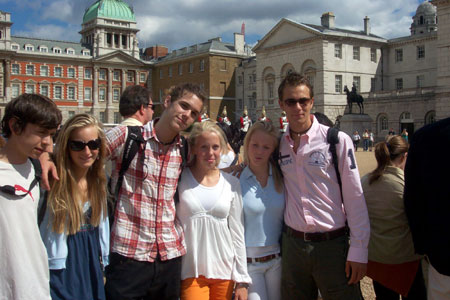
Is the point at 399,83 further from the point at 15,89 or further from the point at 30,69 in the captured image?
Result: the point at 15,89

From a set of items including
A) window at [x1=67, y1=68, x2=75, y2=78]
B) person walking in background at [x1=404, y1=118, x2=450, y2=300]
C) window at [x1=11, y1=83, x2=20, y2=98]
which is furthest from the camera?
window at [x1=67, y1=68, x2=75, y2=78]

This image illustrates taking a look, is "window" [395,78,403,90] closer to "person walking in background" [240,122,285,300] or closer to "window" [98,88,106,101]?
"window" [98,88,106,101]

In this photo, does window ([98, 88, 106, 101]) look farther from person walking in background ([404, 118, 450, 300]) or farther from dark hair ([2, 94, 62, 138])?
person walking in background ([404, 118, 450, 300])

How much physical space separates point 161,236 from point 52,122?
1.10 metres

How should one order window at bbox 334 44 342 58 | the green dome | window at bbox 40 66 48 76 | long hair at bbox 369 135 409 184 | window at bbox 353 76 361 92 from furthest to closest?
1. the green dome
2. window at bbox 40 66 48 76
3. window at bbox 353 76 361 92
4. window at bbox 334 44 342 58
5. long hair at bbox 369 135 409 184

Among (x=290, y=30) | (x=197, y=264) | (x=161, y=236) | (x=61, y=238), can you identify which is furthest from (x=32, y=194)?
(x=290, y=30)

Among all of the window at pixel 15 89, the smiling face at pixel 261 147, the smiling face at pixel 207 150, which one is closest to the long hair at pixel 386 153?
the smiling face at pixel 261 147

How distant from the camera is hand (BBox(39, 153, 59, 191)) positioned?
2.86 metres

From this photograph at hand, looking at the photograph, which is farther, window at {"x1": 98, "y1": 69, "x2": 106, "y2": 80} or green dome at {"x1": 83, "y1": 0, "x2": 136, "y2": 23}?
green dome at {"x1": 83, "y1": 0, "x2": 136, "y2": 23}

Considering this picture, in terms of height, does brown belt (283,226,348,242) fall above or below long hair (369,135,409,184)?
below

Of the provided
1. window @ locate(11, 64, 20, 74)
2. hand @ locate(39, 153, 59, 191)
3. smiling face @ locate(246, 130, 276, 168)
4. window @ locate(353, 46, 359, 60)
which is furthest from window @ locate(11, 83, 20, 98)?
hand @ locate(39, 153, 59, 191)

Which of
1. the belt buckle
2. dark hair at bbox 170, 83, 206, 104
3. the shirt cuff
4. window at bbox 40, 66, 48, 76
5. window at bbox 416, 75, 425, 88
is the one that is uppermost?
window at bbox 40, 66, 48, 76

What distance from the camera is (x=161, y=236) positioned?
10.6ft

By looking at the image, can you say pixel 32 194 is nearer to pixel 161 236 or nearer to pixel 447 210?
pixel 161 236
